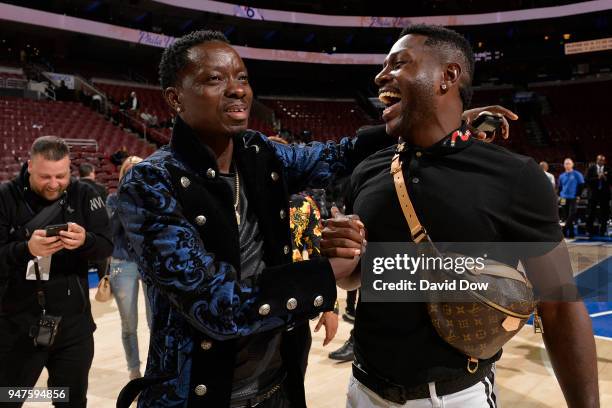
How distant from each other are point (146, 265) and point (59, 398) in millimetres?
1936

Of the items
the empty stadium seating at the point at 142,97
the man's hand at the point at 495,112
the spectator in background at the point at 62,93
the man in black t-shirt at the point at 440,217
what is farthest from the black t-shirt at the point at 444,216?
the empty stadium seating at the point at 142,97

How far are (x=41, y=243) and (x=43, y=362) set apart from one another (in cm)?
71

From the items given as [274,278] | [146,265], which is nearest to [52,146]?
[146,265]

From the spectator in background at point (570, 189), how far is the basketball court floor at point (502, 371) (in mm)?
5965

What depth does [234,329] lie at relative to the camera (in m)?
1.08

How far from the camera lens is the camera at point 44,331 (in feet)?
8.22

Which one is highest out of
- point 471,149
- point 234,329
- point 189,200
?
point 471,149

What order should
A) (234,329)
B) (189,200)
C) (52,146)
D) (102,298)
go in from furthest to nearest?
(102,298) → (52,146) → (189,200) → (234,329)

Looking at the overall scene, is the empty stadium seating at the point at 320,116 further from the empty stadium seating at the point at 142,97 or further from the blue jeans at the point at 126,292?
the blue jeans at the point at 126,292

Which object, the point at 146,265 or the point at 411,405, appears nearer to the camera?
the point at 146,265

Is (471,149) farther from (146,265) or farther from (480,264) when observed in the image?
(146,265)

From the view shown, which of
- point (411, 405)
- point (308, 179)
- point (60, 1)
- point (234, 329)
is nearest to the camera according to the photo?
point (234, 329)

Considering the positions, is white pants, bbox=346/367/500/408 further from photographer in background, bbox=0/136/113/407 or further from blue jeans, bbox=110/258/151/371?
blue jeans, bbox=110/258/151/371

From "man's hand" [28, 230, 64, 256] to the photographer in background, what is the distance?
0.07 meters
